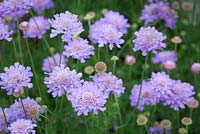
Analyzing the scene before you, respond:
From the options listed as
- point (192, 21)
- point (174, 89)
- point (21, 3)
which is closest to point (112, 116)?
point (174, 89)

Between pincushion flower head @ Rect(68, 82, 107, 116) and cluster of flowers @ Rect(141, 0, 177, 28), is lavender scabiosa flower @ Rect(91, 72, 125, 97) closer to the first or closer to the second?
pincushion flower head @ Rect(68, 82, 107, 116)

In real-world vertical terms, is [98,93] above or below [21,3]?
below

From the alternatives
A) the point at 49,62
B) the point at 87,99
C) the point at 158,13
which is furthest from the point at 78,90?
the point at 158,13

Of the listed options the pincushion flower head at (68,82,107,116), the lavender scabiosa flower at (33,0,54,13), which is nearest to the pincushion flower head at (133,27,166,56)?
the pincushion flower head at (68,82,107,116)

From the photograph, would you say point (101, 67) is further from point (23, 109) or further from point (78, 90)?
point (23, 109)

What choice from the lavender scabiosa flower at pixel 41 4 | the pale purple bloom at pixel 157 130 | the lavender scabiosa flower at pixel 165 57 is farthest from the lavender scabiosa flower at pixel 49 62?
the pale purple bloom at pixel 157 130

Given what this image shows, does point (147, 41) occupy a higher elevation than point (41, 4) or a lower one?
lower

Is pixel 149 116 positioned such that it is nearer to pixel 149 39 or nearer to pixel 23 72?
pixel 149 39
